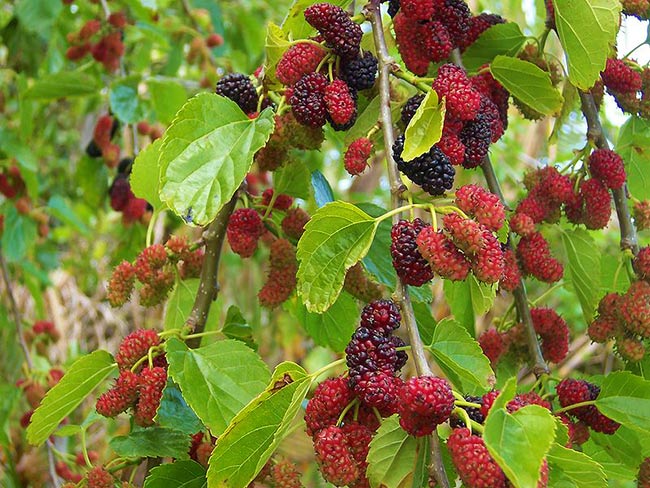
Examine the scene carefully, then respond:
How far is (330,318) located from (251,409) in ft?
1.50

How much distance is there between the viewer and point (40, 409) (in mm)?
873

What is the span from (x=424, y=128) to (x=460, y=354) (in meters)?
0.23

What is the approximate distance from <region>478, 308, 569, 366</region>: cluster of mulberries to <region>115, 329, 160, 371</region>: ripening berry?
0.46 m

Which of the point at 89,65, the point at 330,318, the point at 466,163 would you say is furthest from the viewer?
the point at 89,65

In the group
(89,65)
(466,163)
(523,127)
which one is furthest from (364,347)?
(523,127)

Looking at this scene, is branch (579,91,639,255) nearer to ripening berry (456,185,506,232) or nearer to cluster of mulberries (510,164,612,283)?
cluster of mulberries (510,164,612,283)

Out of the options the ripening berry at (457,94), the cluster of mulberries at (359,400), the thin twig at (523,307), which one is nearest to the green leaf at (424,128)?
the ripening berry at (457,94)

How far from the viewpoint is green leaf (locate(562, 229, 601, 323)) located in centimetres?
104

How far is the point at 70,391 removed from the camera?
34.3 inches

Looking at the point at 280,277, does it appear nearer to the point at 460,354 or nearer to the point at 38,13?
the point at 460,354

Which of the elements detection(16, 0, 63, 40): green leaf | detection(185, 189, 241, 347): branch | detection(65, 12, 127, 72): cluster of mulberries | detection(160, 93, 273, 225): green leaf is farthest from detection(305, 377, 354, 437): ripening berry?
detection(16, 0, 63, 40): green leaf

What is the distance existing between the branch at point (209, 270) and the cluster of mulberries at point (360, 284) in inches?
6.9

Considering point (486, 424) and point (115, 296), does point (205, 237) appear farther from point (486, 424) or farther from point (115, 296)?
point (486, 424)

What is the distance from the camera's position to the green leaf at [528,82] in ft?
3.00
